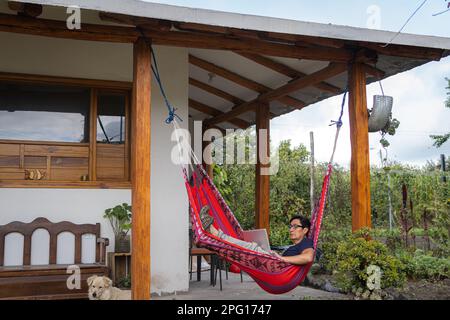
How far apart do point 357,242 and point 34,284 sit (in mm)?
2841

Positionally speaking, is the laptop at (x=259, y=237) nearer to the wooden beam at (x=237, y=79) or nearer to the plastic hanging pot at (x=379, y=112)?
the plastic hanging pot at (x=379, y=112)

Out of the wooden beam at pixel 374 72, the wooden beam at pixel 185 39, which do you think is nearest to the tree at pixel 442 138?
the wooden beam at pixel 374 72

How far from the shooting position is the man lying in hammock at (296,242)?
4.20 m

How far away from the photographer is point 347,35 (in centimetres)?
444

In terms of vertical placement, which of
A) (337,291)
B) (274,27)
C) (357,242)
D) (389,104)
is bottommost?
(337,291)

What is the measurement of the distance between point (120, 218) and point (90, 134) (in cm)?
97

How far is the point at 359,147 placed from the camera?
190 inches

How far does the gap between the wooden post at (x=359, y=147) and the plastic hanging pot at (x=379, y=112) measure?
154mm

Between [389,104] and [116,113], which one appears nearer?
[389,104]

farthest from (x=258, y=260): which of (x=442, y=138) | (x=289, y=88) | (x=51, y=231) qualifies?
(x=442, y=138)

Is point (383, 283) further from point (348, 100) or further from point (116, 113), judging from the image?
point (116, 113)

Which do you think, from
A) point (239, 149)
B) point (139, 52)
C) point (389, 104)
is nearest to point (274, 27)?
point (139, 52)

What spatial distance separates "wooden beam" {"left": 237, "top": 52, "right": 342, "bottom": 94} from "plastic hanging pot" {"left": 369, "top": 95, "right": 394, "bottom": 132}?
47.3 inches

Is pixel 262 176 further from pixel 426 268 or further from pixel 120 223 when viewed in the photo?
pixel 120 223
